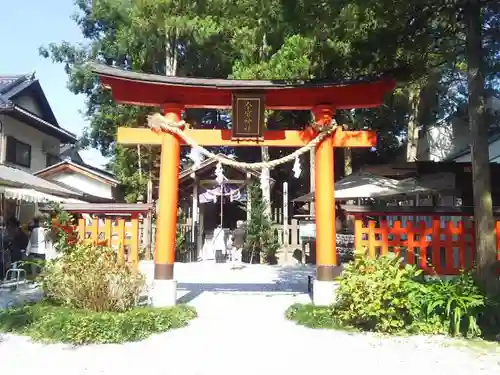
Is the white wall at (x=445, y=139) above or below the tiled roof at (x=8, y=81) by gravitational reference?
below

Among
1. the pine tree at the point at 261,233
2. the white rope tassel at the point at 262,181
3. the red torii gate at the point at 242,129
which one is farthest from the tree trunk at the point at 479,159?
the white rope tassel at the point at 262,181

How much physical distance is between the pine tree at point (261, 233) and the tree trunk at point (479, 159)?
11035 mm

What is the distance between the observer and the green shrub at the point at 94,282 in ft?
23.8

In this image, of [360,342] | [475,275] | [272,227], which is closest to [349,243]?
[272,227]

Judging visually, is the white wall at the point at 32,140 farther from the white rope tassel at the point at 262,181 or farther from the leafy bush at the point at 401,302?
the leafy bush at the point at 401,302

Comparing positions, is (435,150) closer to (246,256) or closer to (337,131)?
(246,256)

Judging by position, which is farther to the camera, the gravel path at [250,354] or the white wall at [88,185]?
the white wall at [88,185]

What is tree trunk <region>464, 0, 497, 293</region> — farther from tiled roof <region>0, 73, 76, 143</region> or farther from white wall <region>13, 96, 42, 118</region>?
white wall <region>13, 96, 42, 118</region>

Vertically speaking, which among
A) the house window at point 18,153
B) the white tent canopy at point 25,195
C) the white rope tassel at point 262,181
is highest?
the house window at point 18,153

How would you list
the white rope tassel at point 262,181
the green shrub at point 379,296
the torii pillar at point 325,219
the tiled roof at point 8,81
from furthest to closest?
the tiled roof at point 8,81
the white rope tassel at point 262,181
the torii pillar at point 325,219
the green shrub at point 379,296

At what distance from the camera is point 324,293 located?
27.8 feet

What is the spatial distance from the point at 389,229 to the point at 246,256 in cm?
1080

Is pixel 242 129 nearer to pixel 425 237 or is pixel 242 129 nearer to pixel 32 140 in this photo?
pixel 425 237

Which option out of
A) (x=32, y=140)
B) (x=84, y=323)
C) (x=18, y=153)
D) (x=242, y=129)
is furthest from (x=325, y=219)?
(x=32, y=140)
